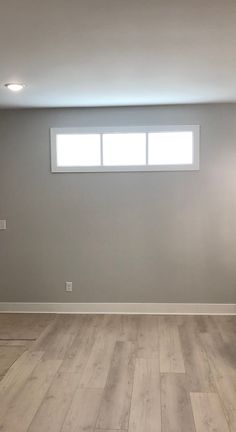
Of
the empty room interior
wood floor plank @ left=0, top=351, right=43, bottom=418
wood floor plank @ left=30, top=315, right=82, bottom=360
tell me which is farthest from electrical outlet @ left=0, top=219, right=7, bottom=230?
wood floor plank @ left=0, top=351, right=43, bottom=418

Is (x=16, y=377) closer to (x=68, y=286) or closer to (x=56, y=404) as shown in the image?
(x=56, y=404)

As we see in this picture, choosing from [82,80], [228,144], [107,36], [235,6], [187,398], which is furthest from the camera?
[228,144]

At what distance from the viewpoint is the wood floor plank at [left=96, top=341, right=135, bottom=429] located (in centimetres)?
277

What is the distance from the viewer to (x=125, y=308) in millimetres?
5070

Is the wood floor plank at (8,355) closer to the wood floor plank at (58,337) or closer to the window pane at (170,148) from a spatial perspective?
the wood floor plank at (58,337)

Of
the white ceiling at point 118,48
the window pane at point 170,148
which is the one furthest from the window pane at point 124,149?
the white ceiling at point 118,48

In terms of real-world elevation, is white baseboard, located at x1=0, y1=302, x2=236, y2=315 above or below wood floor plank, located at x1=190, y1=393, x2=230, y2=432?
above

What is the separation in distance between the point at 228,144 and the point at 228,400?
2.87m

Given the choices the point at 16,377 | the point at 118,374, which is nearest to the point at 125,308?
the point at 118,374

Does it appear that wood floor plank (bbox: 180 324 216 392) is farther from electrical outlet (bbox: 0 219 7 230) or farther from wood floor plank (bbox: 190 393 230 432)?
electrical outlet (bbox: 0 219 7 230)

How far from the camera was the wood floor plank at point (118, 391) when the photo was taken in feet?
9.07

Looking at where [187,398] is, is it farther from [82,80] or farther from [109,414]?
[82,80]

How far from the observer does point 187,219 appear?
4953 mm

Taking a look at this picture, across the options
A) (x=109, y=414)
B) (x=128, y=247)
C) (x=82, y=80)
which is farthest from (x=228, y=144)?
(x=109, y=414)
